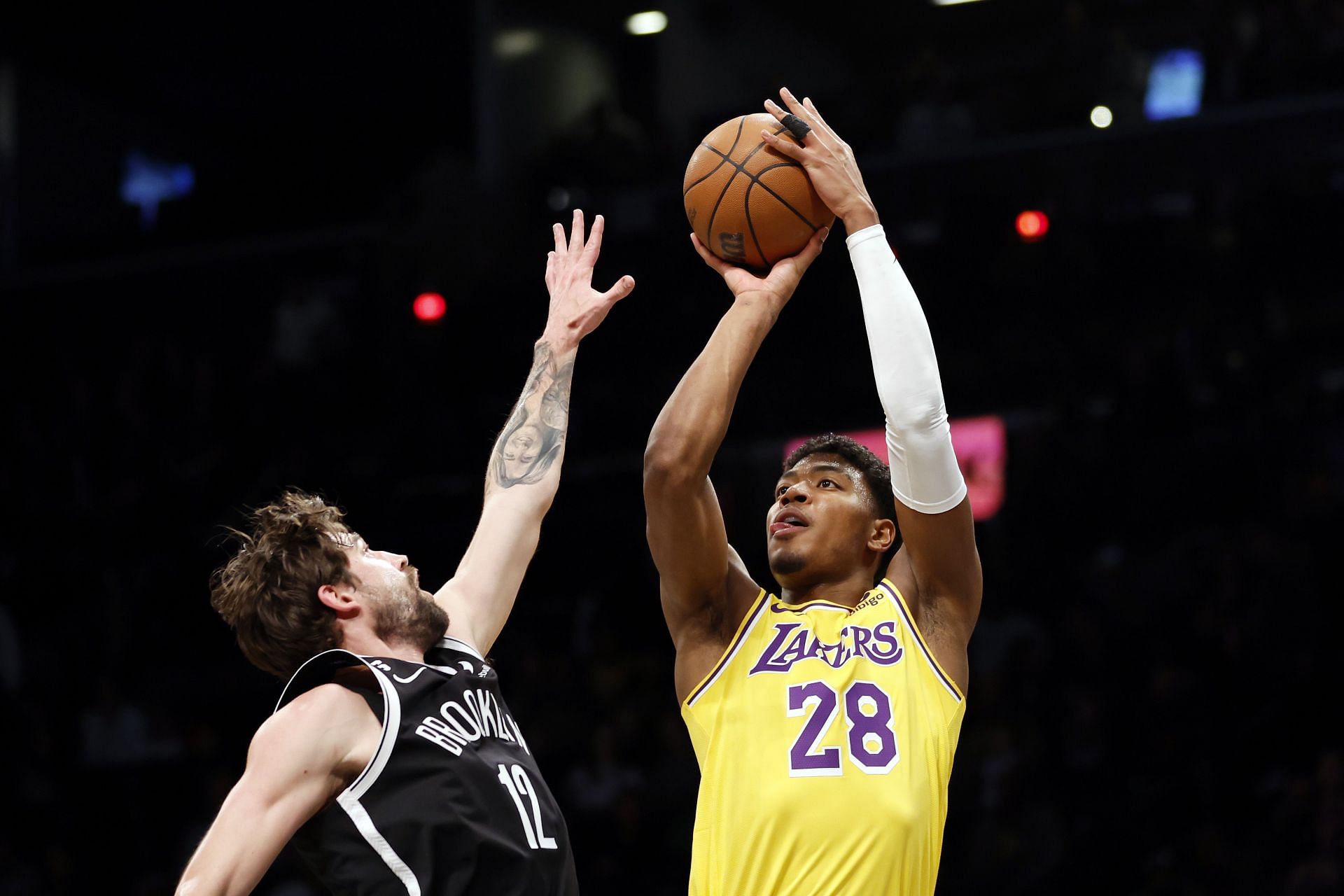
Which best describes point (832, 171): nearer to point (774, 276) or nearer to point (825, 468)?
point (774, 276)

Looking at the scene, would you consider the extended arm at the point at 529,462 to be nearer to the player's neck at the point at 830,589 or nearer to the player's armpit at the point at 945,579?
the player's neck at the point at 830,589

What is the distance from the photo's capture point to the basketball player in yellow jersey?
10.5ft

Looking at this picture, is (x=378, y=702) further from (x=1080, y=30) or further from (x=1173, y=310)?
(x=1080, y=30)

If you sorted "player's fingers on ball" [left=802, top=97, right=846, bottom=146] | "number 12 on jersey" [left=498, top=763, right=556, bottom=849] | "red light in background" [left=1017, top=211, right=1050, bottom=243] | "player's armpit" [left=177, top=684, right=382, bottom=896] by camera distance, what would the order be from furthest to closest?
"red light in background" [left=1017, top=211, right=1050, bottom=243], "player's fingers on ball" [left=802, top=97, right=846, bottom=146], "number 12 on jersey" [left=498, top=763, right=556, bottom=849], "player's armpit" [left=177, top=684, right=382, bottom=896]

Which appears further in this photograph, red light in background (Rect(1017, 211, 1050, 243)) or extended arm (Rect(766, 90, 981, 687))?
red light in background (Rect(1017, 211, 1050, 243))

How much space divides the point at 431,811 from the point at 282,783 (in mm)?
309

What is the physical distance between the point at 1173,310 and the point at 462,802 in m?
7.73

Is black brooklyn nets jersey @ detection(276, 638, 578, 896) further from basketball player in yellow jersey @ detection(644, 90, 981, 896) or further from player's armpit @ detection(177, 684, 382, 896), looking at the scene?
basketball player in yellow jersey @ detection(644, 90, 981, 896)

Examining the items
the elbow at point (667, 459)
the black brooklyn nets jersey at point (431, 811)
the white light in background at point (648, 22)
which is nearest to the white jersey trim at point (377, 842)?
the black brooklyn nets jersey at point (431, 811)

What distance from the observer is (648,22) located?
511 inches

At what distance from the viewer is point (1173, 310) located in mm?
9664

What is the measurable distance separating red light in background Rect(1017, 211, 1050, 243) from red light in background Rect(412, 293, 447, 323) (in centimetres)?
414

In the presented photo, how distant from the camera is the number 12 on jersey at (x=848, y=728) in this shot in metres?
3.24

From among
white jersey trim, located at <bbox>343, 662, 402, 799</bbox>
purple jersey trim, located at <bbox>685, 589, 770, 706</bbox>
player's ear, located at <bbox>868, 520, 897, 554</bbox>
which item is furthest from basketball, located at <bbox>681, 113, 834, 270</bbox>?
white jersey trim, located at <bbox>343, 662, 402, 799</bbox>
